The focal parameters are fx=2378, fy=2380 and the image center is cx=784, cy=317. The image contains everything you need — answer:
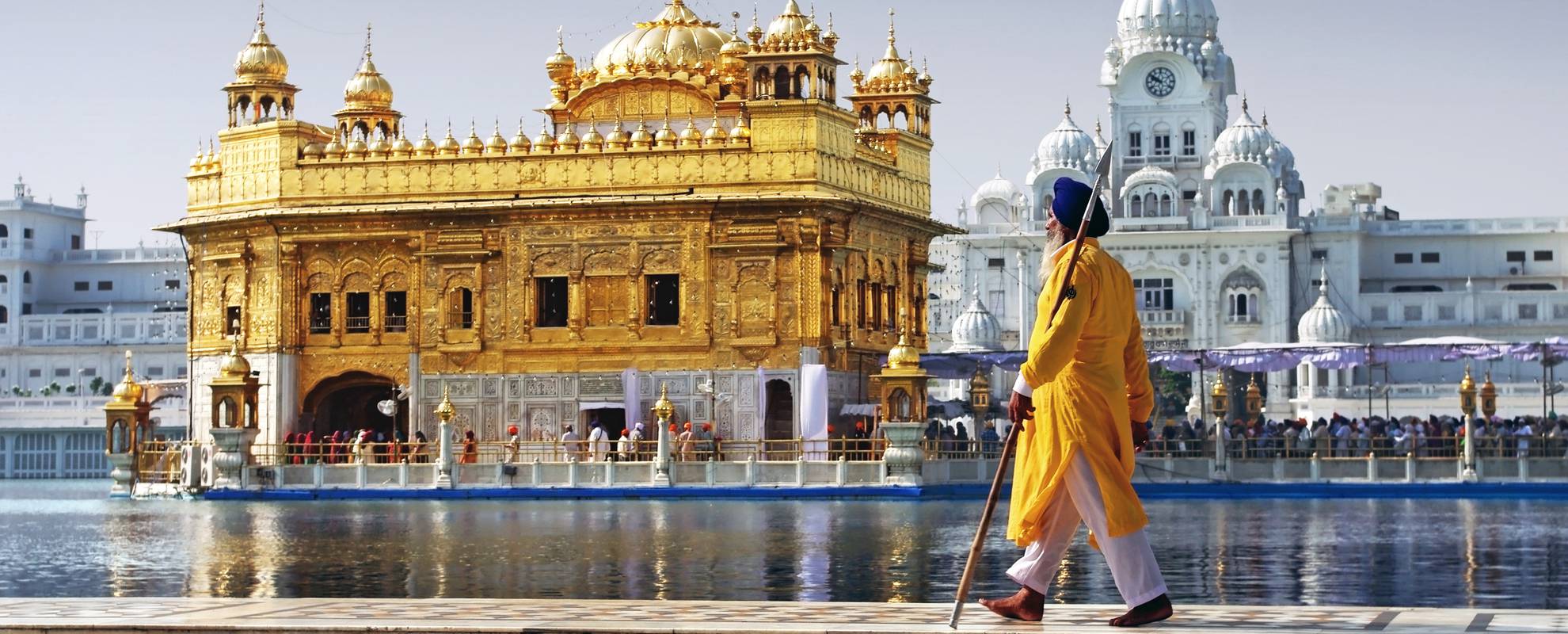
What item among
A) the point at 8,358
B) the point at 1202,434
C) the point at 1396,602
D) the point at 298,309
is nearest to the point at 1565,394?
the point at 1202,434

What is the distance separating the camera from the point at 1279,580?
1520 cm

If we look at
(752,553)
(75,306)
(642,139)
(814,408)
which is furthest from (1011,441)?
(75,306)

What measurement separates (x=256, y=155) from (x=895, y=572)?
27.1m

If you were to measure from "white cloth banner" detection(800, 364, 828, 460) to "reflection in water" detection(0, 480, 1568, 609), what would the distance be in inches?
226

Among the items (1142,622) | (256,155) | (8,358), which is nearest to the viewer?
(1142,622)

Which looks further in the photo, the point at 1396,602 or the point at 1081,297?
the point at 1396,602

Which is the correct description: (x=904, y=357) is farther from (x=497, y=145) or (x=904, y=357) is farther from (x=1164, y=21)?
(x=1164, y=21)

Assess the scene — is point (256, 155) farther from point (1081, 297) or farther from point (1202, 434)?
point (1081, 297)

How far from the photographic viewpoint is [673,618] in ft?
36.1

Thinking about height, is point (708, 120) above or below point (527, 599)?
above

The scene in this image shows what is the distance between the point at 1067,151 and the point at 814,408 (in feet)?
203

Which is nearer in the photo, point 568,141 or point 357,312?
point 568,141

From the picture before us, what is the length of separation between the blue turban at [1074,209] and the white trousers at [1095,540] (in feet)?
3.75

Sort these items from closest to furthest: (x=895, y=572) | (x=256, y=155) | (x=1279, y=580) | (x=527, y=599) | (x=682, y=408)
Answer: (x=527, y=599), (x=1279, y=580), (x=895, y=572), (x=682, y=408), (x=256, y=155)
